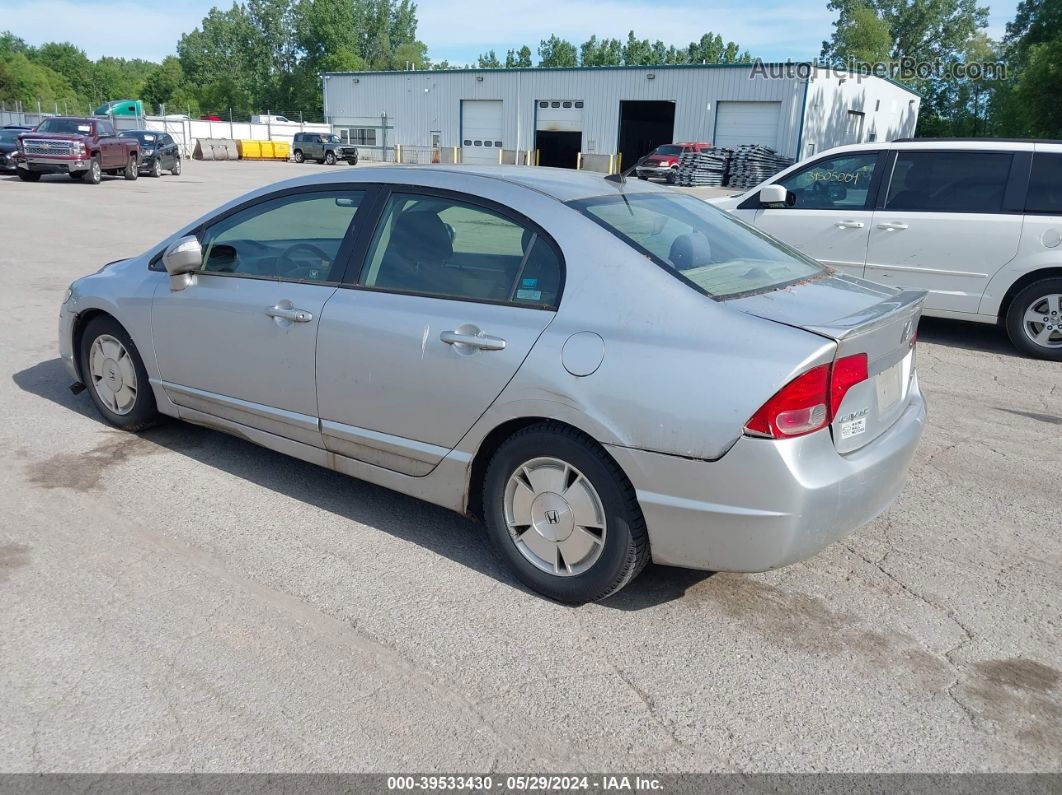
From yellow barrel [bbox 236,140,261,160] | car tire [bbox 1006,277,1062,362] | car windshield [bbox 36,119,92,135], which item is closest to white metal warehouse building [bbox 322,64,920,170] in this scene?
yellow barrel [bbox 236,140,261,160]

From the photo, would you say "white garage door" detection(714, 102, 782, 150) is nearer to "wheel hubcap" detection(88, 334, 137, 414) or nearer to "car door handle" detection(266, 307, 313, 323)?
"wheel hubcap" detection(88, 334, 137, 414)

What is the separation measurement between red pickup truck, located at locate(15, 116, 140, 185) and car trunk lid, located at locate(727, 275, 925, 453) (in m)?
26.2

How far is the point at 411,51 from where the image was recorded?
393 ft

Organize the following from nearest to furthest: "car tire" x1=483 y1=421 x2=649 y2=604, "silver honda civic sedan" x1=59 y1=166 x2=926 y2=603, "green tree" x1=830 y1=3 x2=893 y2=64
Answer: "silver honda civic sedan" x1=59 y1=166 x2=926 y2=603 → "car tire" x1=483 y1=421 x2=649 y2=604 → "green tree" x1=830 y1=3 x2=893 y2=64

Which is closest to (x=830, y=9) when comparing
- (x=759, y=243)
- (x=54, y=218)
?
(x=54, y=218)

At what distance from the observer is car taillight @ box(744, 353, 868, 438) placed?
291 centimetres

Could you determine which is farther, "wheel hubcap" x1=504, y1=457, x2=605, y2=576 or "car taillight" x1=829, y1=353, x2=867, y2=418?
"wheel hubcap" x1=504, y1=457, x2=605, y2=576

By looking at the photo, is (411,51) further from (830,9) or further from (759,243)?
(759,243)

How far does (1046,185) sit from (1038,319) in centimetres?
114

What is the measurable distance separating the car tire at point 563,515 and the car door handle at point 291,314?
1188 mm

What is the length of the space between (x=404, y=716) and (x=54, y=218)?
55.3ft

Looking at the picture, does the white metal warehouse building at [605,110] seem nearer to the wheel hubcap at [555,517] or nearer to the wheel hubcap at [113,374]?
the wheel hubcap at [113,374]

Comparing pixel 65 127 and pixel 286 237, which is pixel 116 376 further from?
pixel 65 127

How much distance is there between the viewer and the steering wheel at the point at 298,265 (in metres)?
4.18
